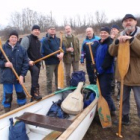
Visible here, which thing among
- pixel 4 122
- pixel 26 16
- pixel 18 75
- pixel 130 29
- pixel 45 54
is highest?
pixel 26 16

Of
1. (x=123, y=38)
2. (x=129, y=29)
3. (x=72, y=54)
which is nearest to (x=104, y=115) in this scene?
(x=123, y=38)

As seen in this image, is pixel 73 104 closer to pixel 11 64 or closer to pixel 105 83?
pixel 105 83

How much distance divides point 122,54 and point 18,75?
2161 mm

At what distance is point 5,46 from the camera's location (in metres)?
3.72

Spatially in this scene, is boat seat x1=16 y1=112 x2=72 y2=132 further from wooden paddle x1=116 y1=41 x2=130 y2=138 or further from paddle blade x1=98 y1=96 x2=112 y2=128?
wooden paddle x1=116 y1=41 x2=130 y2=138

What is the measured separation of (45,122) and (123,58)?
5.45 feet

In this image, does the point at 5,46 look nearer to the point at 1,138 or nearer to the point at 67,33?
the point at 1,138

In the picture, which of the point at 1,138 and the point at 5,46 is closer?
the point at 1,138

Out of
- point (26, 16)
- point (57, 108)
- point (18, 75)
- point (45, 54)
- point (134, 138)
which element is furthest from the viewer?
point (26, 16)

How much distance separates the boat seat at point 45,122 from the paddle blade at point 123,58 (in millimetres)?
1247

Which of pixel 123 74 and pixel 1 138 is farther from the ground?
pixel 123 74

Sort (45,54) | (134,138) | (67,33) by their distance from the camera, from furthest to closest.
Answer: (67,33), (45,54), (134,138)

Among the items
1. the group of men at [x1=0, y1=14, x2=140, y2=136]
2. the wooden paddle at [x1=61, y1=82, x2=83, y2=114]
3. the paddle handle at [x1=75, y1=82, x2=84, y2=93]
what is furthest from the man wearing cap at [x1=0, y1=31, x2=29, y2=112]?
the paddle handle at [x1=75, y1=82, x2=84, y2=93]

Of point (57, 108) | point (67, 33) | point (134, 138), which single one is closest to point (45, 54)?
point (67, 33)
